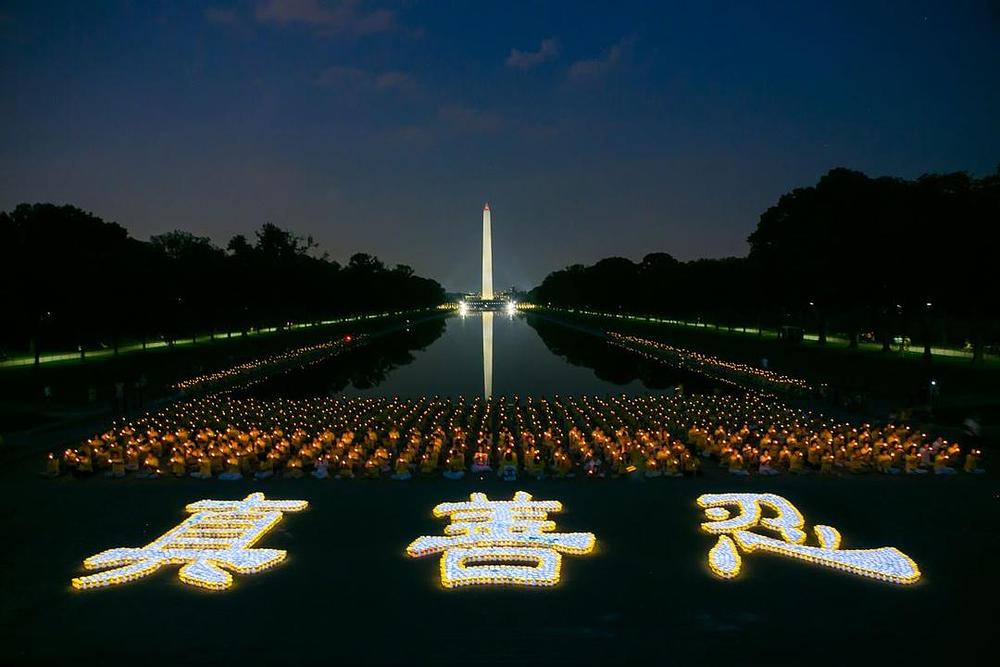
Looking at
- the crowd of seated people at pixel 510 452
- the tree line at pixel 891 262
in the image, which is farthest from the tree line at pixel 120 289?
the tree line at pixel 891 262

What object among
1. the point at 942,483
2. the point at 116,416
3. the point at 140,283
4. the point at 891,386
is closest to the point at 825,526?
the point at 942,483

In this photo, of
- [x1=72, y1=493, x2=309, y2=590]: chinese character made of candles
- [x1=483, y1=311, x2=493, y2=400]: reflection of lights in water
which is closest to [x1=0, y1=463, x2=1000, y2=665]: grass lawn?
[x1=72, y1=493, x2=309, y2=590]: chinese character made of candles

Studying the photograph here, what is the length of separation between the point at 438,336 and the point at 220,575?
87.9 meters

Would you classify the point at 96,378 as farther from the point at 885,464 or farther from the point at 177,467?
the point at 885,464

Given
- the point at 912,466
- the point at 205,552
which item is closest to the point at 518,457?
the point at 205,552

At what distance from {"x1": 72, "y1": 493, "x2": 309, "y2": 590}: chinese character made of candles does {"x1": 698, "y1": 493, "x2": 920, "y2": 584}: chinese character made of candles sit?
10839 mm

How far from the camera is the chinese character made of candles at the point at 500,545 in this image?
15.5m

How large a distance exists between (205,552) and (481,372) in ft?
138

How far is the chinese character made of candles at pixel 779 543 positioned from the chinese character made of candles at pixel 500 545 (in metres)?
3.33

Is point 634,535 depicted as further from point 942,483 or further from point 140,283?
point 140,283

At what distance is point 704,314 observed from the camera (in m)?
99.8

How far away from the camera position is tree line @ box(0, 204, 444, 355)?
51.1 m

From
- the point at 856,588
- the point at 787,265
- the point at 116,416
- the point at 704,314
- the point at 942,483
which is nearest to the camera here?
the point at 856,588

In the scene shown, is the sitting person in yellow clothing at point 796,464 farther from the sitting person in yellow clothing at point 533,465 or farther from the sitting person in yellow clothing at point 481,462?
the sitting person in yellow clothing at point 481,462
